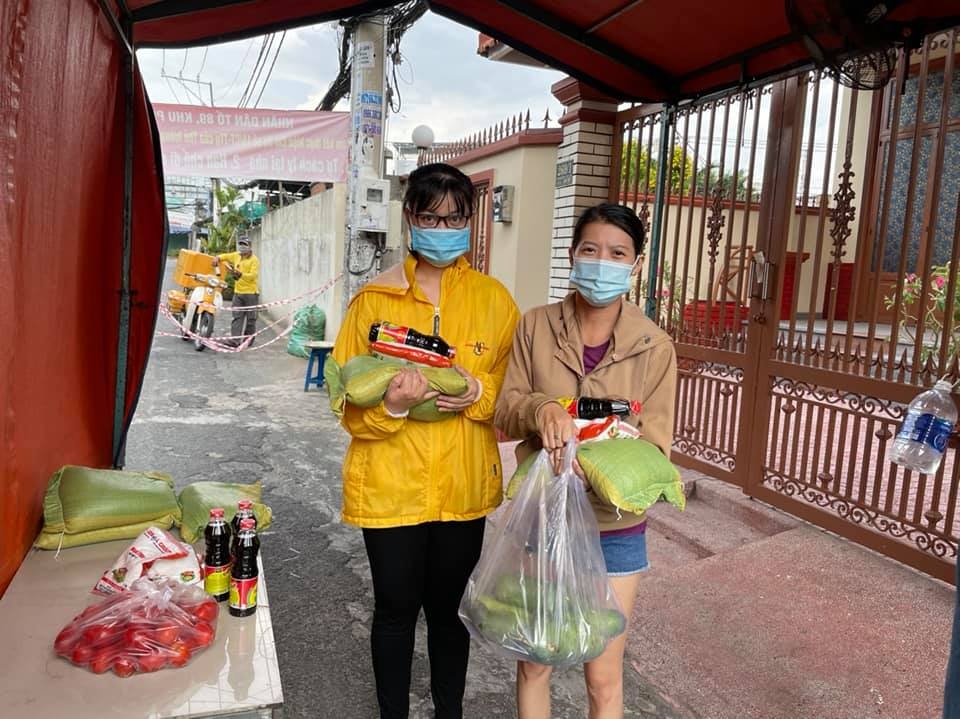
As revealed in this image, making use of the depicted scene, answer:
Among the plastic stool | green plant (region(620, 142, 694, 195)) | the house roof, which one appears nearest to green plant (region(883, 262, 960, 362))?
the house roof

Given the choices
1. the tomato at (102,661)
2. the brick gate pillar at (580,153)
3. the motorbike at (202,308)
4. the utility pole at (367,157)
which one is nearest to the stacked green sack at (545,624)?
the tomato at (102,661)

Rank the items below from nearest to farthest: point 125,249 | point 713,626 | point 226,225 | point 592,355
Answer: point 592,355 < point 713,626 < point 125,249 < point 226,225

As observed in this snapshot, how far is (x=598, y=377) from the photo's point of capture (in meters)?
1.99

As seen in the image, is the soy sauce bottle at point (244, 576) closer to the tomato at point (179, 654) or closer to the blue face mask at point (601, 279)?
the tomato at point (179, 654)

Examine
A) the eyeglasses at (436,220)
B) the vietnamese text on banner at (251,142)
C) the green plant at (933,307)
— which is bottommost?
the green plant at (933,307)

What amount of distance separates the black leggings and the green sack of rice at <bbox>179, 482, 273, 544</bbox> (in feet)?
2.03

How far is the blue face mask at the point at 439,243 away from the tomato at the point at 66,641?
55.0 inches

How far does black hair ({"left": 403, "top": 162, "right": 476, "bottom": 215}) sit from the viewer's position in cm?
214

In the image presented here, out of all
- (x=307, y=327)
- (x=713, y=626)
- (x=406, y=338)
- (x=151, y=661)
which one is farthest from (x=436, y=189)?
(x=307, y=327)

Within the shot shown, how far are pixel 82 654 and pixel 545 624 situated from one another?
116cm

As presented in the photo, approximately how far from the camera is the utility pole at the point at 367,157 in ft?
20.6

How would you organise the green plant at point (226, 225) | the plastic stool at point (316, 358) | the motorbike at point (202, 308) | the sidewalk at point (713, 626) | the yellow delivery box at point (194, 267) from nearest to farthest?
1. the sidewalk at point (713, 626)
2. the plastic stool at point (316, 358)
3. the motorbike at point (202, 308)
4. the yellow delivery box at point (194, 267)
5. the green plant at point (226, 225)

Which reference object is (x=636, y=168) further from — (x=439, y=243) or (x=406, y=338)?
(x=406, y=338)

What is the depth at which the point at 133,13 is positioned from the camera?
3.30 m
